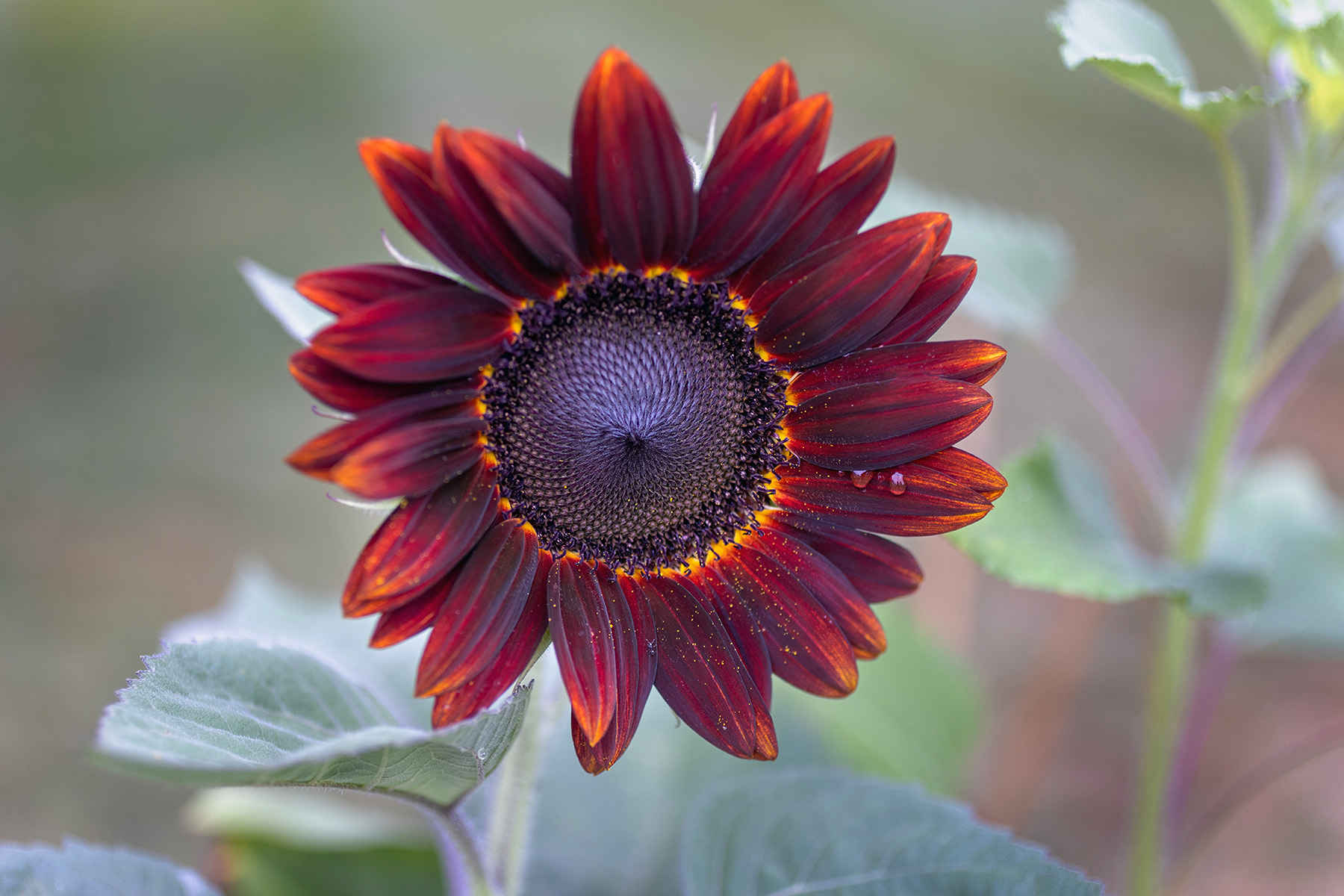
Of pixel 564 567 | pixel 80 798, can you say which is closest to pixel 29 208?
pixel 80 798

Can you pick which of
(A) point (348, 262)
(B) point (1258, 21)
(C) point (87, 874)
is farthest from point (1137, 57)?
(A) point (348, 262)

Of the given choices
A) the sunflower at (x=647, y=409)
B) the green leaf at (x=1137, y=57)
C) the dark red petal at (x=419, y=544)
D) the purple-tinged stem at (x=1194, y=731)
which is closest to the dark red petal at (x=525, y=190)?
the sunflower at (x=647, y=409)

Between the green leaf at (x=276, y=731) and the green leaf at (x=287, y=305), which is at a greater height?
the green leaf at (x=287, y=305)

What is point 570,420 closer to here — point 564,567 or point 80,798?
point 564,567

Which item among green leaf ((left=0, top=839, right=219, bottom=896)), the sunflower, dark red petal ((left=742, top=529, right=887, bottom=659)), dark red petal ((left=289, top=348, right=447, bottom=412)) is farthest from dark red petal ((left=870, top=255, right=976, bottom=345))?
green leaf ((left=0, top=839, right=219, bottom=896))

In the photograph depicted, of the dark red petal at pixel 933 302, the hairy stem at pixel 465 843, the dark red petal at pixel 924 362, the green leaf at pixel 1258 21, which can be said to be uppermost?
the green leaf at pixel 1258 21

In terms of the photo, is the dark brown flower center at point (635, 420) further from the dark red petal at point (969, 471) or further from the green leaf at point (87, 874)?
the green leaf at point (87, 874)

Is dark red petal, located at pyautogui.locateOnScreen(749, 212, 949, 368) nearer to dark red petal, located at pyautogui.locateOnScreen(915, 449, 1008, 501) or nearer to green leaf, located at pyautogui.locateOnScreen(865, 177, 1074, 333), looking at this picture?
dark red petal, located at pyautogui.locateOnScreen(915, 449, 1008, 501)
